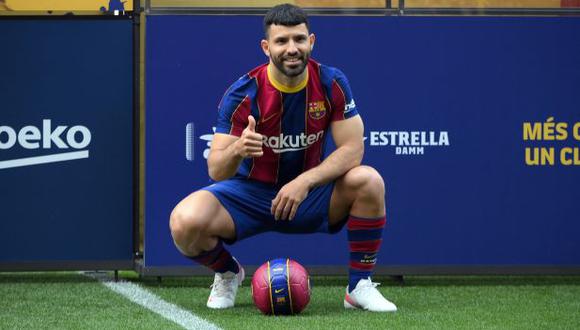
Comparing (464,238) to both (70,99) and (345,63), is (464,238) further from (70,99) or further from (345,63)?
(70,99)

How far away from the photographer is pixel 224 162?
18.5ft

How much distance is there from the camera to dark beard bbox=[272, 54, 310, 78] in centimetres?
567

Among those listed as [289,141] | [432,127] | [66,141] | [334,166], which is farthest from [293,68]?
[66,141]

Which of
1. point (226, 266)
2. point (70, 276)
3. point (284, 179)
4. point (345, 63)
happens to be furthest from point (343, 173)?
point (70, 276)

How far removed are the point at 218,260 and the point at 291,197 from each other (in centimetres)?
60

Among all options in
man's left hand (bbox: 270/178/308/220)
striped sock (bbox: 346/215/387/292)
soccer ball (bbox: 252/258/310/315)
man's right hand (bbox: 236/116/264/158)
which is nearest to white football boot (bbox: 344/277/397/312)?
striped sock (bbox: 346/215/387/292)

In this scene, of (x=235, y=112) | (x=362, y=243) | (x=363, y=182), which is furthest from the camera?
(x=362, y=243)

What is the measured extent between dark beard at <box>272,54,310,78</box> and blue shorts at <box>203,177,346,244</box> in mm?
587

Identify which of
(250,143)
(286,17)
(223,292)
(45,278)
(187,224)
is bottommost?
(45,278)

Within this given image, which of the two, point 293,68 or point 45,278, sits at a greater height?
point 293,68

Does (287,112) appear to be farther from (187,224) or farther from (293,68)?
(187,224)

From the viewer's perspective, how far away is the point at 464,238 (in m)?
7.04

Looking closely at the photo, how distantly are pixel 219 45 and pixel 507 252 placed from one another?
197 centimetres

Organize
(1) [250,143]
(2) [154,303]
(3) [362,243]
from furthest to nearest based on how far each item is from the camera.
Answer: (2) [154,303], (3) [362,243], (1) [250,143]
